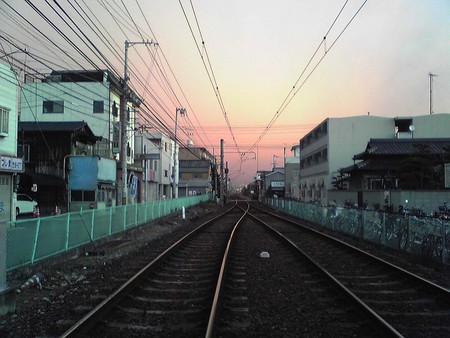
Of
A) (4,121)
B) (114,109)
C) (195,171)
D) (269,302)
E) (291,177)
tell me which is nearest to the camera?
(269,302)

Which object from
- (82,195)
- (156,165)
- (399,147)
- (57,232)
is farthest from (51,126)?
(399,147)

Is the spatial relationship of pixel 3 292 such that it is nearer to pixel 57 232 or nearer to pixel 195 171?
pixel 57 232

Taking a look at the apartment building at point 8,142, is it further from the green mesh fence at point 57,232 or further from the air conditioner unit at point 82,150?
the air conditioner unit at point 82,150

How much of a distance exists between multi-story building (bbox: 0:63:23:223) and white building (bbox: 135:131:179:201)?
73.3 feet

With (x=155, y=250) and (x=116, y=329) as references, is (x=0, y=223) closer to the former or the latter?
(x=116, y=329)

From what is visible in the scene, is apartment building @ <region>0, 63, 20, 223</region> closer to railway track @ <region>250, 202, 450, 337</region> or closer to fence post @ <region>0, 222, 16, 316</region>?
fence post @ <region>0, 222, 16, 316</region>

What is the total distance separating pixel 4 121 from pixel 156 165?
3572 cm

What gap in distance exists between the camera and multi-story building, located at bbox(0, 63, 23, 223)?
19.6 m

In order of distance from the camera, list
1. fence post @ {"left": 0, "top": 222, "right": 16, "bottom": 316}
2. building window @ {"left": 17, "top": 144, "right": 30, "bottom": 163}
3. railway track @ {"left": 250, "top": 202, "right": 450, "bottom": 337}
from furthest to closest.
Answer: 1. building window @ {"left": 17, "top": 144, "right": 30, "bottom": 163}
2. fence post @ {"left": 0, "top": 222, "right": 16, "bottom": 316}
3. railway track @ {"left": 250, "top": 202, "right": 450, "bottom": 337}

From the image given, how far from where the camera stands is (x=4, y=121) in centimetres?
2008

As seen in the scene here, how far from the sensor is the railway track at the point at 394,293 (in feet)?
18.3

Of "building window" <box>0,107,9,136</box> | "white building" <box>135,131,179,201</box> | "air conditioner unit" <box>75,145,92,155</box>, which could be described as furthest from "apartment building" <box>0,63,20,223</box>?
"white building" <box>135,131,179,201</box>

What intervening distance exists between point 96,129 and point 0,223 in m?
33.3

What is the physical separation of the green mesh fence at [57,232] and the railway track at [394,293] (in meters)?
6.67
